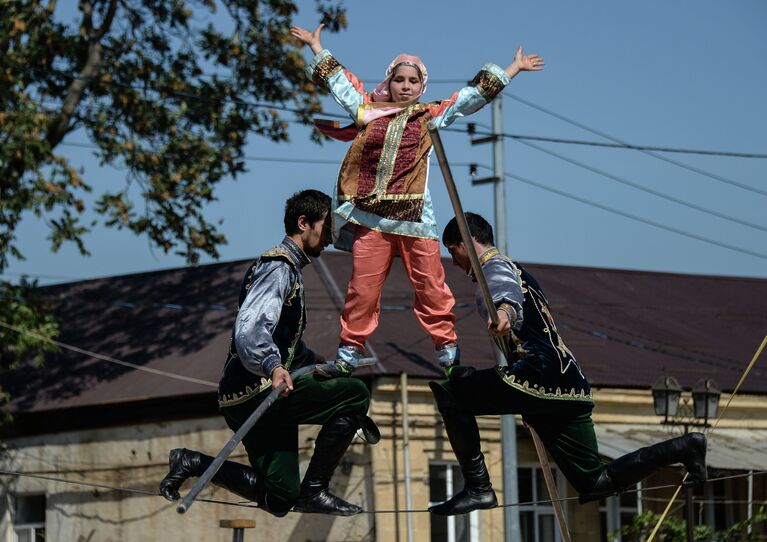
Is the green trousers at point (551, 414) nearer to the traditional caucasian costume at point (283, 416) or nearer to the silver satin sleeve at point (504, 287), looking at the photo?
the silver satin sleeve at point (504, 287)

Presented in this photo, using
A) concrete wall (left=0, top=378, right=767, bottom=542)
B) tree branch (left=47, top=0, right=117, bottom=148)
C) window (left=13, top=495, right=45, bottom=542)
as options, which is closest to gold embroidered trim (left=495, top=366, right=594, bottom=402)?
concrete wall (left=0, top=378, right=767, bottom=542)

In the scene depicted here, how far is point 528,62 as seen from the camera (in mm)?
8328

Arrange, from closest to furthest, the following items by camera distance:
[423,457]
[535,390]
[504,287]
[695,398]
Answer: [504,287], [535,390], [695,398], [423,457]

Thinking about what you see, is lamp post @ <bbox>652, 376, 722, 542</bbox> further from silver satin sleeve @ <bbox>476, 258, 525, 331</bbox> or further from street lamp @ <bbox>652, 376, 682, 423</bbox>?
silver satin sleeve @ <bbox>476, 258, 525, 331</bbox>

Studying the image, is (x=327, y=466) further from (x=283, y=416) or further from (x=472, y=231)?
(x=472, y=231)

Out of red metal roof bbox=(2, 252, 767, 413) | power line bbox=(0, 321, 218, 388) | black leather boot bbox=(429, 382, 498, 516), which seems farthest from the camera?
red metal roof bbox=(2, 252, 767, 413)

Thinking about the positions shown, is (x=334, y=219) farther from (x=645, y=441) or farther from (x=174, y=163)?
(x=645, y=441)

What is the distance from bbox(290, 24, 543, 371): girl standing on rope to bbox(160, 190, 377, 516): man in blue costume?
0.18 metres

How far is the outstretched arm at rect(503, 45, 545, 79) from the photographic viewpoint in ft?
27.0

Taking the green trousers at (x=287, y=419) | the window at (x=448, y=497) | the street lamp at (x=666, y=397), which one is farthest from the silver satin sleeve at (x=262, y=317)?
the window at (x=448, y=497)

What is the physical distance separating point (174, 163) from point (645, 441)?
7138 millimetres

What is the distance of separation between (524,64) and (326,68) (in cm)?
104

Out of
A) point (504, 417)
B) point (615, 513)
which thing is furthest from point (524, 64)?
point (615, 513)

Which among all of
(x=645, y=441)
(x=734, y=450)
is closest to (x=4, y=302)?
(x=645, y=441)
